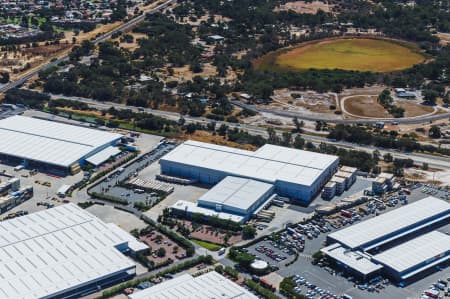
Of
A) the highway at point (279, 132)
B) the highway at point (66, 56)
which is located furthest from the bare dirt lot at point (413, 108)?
the highway at point (66, 56)

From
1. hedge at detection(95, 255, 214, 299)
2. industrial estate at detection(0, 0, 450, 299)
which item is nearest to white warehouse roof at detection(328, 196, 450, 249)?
industrial estate at detection(0, 0, 450, 299)

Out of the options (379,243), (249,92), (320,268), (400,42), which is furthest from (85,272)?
(400,42)

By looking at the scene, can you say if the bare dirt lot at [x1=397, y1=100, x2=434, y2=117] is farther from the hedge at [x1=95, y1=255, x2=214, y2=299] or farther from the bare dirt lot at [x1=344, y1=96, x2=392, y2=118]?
the hedge at [x1=95, y1=255, x2=214, y2=299]

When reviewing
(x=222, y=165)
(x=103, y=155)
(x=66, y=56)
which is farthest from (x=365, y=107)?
(x=66, y=56)

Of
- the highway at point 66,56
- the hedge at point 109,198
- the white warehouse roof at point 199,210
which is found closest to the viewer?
the white warehouse roof at point 199,210

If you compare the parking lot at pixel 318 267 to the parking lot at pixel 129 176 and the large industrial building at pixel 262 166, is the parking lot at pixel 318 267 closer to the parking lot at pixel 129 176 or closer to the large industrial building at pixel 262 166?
the large industrial building at pixel 262 166
